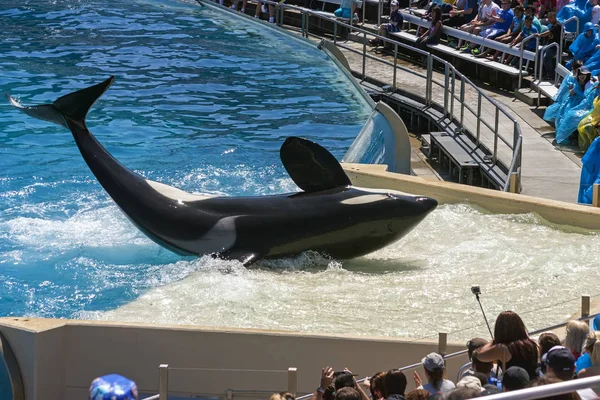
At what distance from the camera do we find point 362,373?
6980 millimetres

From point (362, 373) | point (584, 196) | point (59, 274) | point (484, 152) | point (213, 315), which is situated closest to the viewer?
point (362, 373)

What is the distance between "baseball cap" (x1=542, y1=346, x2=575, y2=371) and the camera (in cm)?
494

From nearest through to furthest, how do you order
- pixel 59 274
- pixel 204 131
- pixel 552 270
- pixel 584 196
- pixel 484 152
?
1. pixel 552 270
2. pixel 59 274
3. pixel 584 196
4. pixel 484 152
5. pixel 204 131

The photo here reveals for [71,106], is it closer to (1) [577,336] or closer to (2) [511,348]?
(2) [511,348]

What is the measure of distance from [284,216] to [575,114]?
6.07 metres

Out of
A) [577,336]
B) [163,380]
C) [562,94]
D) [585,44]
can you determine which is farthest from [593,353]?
[585,44]

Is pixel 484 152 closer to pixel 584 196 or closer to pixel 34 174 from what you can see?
pixel 584 196

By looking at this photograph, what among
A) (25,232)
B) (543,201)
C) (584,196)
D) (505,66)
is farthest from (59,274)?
(505,66)

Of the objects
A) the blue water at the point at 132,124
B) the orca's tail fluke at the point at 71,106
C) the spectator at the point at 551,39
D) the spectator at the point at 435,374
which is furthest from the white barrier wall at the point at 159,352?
the spectator at the point at 551,39

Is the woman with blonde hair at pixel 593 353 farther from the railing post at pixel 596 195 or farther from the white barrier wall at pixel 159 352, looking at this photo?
the railing post at pixel 596 195

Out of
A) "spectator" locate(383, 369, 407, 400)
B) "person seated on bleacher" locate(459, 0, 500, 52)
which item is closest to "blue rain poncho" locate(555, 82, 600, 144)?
"person seated on bleacher" locate(459, 0, 500, 52)

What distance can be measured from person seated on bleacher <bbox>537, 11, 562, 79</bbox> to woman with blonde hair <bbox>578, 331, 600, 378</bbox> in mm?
12544

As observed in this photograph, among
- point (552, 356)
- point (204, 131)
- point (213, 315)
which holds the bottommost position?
point (204, 131)

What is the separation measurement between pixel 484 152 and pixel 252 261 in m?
5.32
